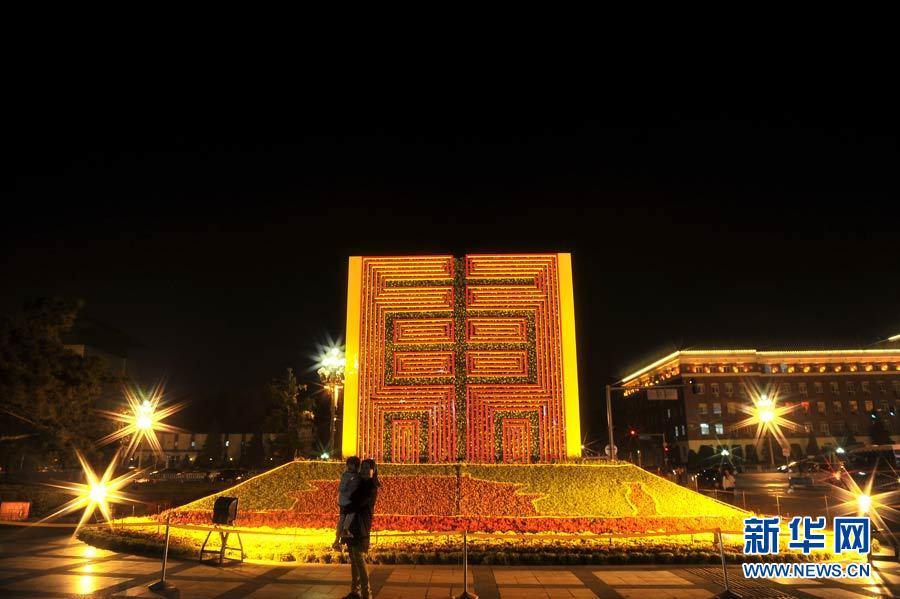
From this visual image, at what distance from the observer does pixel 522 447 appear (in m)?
20.6

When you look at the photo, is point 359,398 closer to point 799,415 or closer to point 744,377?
point 744,377

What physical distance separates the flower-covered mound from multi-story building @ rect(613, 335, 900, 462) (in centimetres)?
5785

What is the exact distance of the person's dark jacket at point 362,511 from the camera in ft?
25.7

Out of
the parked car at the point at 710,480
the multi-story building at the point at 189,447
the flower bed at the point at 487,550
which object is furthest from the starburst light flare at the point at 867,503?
the multi-story building at the point at 189,447

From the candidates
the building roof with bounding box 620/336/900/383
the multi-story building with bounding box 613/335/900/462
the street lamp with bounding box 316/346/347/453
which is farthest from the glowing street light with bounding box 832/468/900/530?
the building roof with bounding box 620/336/900/383

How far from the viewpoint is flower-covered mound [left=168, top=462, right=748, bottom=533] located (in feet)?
48.6

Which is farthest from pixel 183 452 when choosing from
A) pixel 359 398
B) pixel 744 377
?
pixel 744 377

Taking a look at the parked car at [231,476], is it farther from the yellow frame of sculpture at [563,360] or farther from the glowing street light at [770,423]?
the glowing street light at [770,423]

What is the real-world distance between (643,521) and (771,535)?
5.63 metres

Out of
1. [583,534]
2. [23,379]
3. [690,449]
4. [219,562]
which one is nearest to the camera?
[219,562]

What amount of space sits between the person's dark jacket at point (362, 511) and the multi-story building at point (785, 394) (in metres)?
69.4

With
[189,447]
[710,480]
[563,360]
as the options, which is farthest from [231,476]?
[189,447]

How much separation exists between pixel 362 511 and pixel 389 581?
249 cm

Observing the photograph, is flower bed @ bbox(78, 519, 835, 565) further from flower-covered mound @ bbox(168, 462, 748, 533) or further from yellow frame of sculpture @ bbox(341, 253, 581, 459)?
yellow frame of sculpture @ bbox(341, 253, 581, 459)
